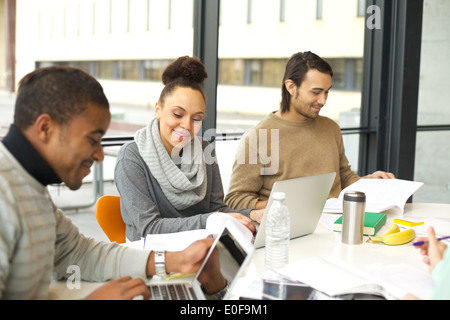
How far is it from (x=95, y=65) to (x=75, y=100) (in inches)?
87.0

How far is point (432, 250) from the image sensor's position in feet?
4.55

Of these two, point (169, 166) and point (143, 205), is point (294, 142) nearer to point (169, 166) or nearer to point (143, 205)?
point (169, 166)

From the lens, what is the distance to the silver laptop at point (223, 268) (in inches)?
45.3

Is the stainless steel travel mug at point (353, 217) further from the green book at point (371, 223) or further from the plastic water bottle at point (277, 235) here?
the plastic water bottle at point (277, 235)

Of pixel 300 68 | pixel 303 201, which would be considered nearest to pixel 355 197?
pixel 303 201

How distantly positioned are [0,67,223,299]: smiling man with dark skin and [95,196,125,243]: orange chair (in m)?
0.79

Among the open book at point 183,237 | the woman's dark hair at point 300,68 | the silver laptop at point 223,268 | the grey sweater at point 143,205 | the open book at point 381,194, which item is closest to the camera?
the silver laptop at point 223,268

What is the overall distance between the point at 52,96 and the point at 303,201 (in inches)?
33.5

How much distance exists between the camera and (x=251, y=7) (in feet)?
12.1

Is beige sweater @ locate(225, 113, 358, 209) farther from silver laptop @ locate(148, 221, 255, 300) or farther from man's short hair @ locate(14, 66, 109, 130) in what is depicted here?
man's short hair @ locate(14, 66, 109, 130)

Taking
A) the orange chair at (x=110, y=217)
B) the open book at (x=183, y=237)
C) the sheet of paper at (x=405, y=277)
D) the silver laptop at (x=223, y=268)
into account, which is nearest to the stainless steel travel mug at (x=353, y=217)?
the sheet of paper at (x=405, y=277)

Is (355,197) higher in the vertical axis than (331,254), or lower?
higher

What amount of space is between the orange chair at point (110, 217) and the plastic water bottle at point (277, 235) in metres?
0.77
